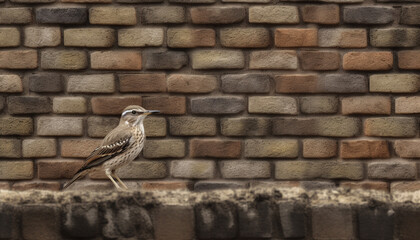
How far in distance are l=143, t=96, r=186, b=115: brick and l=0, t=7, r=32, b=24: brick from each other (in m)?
0.63

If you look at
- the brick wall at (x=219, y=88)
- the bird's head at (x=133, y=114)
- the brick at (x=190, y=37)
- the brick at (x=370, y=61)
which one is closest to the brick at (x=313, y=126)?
the brick wall at (x=219, y=88)

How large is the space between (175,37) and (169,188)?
664mm

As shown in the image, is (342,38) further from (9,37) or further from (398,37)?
(9,37)

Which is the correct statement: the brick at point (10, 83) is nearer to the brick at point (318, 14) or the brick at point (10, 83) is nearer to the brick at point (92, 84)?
the brick at point (92, 84)

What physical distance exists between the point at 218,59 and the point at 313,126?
0.51 meters

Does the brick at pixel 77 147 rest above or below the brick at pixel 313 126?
below

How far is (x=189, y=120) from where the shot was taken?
2652 mm

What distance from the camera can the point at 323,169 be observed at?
2.68 m

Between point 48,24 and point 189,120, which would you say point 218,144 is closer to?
point 189,120

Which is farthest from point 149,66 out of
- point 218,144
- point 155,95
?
point 218,144

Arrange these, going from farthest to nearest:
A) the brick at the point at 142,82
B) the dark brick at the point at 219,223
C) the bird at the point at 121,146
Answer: the brick at the point at 142,82 → the bird at the point at 121,146 → the dark brick at the point at 219,223

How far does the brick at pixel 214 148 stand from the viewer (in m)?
2.66

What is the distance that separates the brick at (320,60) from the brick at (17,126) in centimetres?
123

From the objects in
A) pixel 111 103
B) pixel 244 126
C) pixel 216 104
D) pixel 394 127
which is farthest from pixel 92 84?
pixel 394 127
